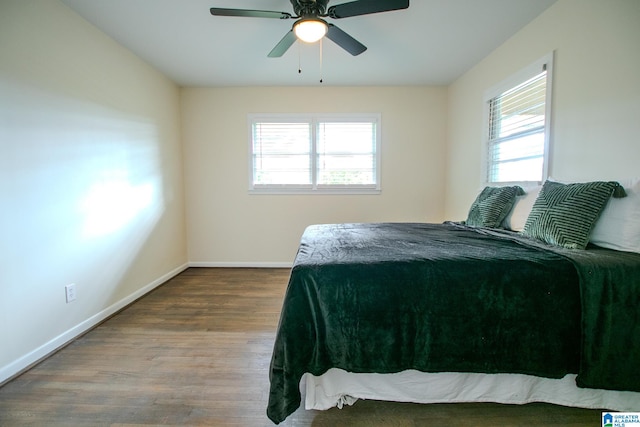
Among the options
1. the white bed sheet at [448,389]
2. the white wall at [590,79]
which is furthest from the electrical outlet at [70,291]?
Result: the white wall at [590,79]

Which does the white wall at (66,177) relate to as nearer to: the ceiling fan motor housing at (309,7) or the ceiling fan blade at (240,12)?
the ceiling fan blade at (240,12)

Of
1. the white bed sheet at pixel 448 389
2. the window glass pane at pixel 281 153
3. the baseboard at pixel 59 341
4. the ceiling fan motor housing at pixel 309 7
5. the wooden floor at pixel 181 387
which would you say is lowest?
the wooden floor at pixel 181 387

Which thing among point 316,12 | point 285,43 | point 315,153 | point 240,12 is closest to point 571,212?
point 316,12

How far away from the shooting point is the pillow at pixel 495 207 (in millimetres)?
2250

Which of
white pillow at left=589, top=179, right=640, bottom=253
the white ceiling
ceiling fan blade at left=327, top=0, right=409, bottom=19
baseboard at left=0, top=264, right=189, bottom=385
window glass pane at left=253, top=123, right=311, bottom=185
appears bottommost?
baseboard at left=0, top=264, right=189, bottom=385

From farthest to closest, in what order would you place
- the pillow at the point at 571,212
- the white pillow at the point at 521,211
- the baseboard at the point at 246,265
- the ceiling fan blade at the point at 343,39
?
the baseboard at the point at 246,265 < the white pillow at the point at 521,211 < the ceiling fan blade at the point at 343,39 < the pillow at the point at 571,212

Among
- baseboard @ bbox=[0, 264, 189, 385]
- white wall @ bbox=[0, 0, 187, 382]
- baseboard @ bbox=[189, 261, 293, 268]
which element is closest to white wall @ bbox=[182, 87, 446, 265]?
baseboard @ bbox=[189, 261, 293, 268]

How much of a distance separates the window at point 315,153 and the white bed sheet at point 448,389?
2771 mm

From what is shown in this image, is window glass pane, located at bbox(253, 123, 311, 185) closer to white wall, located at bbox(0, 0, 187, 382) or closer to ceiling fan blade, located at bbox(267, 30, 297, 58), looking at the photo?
white wall, located at bbox(0, 0, 187, 382)

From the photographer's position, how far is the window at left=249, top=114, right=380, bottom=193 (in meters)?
3.83

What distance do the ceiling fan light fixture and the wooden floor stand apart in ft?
7.30

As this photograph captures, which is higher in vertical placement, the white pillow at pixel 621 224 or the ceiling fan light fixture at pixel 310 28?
the ceiling fan light fixture at pixel 310 28

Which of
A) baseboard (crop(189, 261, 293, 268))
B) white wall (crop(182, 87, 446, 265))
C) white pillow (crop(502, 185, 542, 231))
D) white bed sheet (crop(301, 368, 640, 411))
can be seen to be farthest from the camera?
baseboard (crop(189, 261, 293, 268))

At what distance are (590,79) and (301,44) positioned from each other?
7.59 ft
